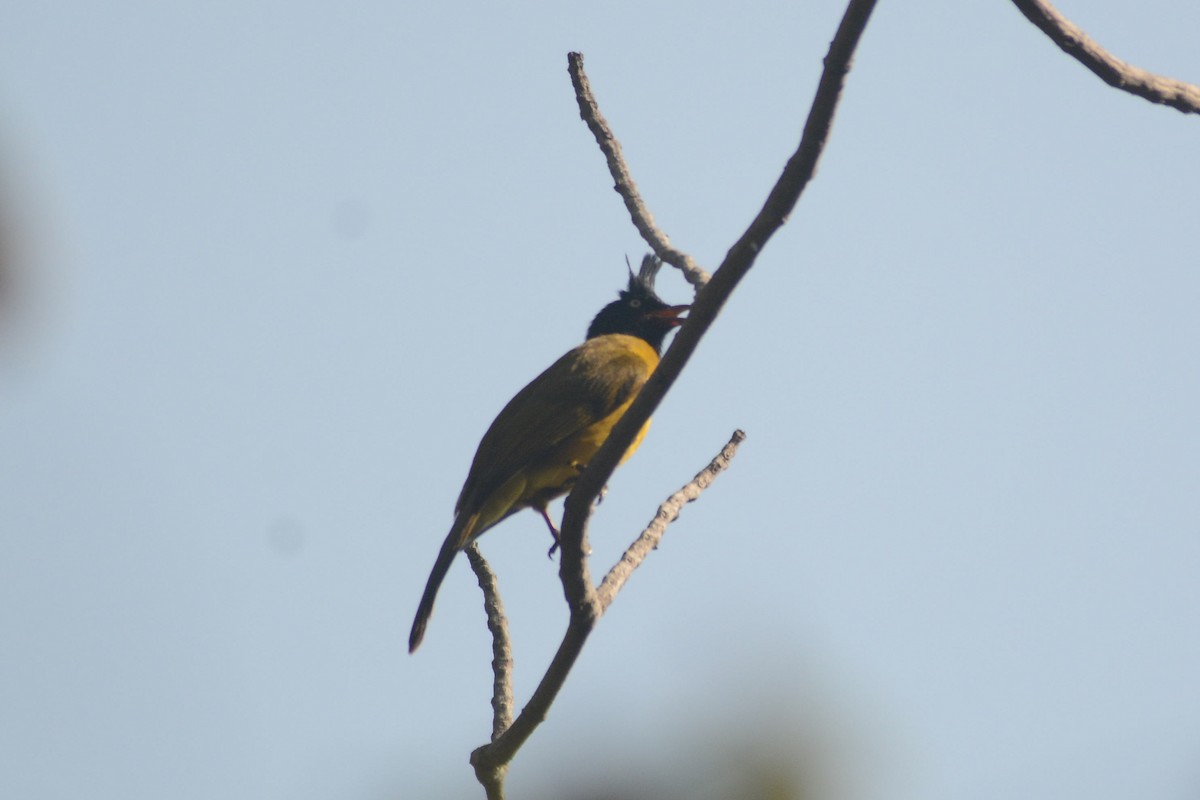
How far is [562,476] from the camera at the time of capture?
5316mm

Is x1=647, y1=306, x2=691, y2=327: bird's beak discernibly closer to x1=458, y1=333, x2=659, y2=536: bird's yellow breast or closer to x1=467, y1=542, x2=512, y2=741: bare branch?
x1=458, y1=333, x2=659, y2=536: bird's yellow breast

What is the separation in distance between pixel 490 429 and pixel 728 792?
313 cm

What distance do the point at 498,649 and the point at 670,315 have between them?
2747mm

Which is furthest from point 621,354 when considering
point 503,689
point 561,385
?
point 503,689

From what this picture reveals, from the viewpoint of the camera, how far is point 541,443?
5.18m

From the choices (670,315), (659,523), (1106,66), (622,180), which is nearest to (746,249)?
(1106,66)

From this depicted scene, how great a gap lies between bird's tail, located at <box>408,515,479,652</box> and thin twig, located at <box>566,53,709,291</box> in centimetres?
123

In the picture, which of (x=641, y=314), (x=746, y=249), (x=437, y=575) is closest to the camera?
(x=746, y=249)

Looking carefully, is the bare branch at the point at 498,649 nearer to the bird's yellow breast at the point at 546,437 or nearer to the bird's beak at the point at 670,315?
the bird's yellow breast at the point at 546,437

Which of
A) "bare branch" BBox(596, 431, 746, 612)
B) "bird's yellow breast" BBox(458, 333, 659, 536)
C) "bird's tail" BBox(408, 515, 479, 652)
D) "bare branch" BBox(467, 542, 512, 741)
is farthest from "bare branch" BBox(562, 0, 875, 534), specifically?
"bird's yellow breast" BBox(458, 333, 659, 536)

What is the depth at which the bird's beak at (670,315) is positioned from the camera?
6605mm

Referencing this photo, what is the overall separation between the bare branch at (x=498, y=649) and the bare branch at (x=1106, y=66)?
7.65ft

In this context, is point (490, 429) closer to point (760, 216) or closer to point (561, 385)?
point (561, 385)

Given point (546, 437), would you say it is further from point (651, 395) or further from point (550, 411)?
point (651, 395)
